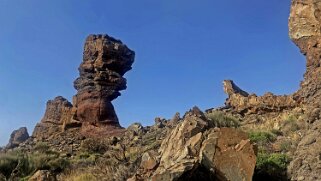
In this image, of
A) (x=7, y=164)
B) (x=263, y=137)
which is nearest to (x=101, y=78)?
(x=7, y=164)

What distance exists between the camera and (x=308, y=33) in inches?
687

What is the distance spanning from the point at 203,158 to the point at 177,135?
1359 millimetres

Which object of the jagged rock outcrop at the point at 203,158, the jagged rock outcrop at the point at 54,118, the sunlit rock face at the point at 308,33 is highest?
the jagged rock outcrop at the point at 54,118

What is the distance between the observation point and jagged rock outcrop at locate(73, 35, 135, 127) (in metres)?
28.7

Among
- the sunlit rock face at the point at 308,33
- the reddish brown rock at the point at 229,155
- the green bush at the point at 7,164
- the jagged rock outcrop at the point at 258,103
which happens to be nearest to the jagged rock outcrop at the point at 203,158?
the reddish brown rock at the point at 229,155

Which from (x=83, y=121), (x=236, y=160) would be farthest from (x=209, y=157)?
(x=83, y=121)

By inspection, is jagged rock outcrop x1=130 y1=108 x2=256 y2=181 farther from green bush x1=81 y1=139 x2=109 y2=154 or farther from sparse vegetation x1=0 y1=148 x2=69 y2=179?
green bush x1=81 y1=139 x2=109 y2=154

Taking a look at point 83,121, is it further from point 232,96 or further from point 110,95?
point 232,96

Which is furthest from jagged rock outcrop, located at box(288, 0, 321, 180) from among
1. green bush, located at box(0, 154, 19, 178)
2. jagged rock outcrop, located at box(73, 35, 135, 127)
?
jagged rock outcrop, located at box(73, 35, 135, 127)

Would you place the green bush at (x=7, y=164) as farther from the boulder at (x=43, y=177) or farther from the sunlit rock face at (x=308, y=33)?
the sunlit rock face at (x=308, y=33)

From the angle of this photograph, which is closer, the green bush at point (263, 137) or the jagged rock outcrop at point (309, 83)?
the jagged rock outcrop at point (309, 83)

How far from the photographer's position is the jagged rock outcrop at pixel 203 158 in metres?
8.18

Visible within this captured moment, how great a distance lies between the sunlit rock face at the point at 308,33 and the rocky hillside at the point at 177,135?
0.14 feet

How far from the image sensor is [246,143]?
8.93 metres
